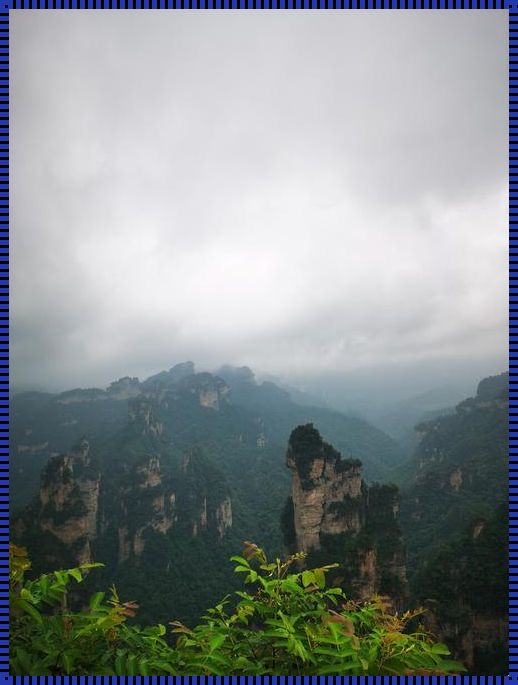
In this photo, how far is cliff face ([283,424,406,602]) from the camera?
113ft

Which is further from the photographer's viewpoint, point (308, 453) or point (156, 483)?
point (156, 483)

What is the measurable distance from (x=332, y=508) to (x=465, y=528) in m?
17.3

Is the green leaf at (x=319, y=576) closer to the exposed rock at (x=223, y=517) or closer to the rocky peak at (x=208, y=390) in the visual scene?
the exposed rock at (x=223, y=517)

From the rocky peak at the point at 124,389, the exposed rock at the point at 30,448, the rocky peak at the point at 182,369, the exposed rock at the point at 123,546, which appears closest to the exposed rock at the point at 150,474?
the exposed rock at the point at 123,546

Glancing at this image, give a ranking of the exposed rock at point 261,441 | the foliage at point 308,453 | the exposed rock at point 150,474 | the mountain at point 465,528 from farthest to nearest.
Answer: the exposed rock at point 261,441
the exposed rock at point 150,474
the foliage at point 308,453
the mountain at point 465,528

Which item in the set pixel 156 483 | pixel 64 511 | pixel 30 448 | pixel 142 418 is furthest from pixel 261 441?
pixel 64 511

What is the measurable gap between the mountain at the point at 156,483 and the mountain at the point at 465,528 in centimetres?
2412

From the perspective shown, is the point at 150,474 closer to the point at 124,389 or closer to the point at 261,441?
the point at 261,441

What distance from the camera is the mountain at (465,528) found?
27.2 m

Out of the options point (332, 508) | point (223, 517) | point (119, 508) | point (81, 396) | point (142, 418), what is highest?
point (81, 396)

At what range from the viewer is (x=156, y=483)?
62.9 metres

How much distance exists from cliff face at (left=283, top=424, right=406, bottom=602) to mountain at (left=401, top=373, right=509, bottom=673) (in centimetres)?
495

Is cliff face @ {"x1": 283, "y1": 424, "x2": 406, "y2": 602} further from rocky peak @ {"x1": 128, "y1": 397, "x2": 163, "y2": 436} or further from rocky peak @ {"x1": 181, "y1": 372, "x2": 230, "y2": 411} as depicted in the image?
rocky peak @ {"x1": 181, "y1": 372, "x2": 230, "y2": 411}

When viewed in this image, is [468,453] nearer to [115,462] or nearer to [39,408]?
[115,462]
